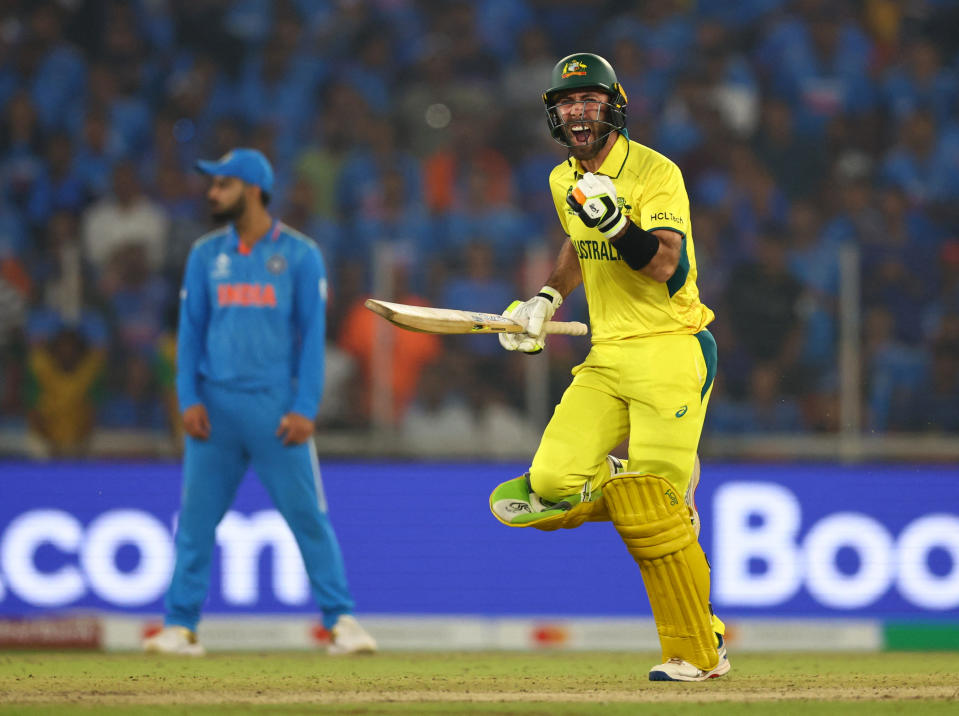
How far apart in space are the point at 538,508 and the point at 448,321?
0.76 meters

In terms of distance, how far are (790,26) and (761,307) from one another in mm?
4102

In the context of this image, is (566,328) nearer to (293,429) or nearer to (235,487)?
(293,429)

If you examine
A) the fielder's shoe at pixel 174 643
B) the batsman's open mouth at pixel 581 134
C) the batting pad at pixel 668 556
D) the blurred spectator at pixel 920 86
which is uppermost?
the blurred spectator at pixel 920 86

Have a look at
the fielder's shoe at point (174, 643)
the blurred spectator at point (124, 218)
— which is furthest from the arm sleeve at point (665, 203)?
the blurred spectator at point (124, 218)

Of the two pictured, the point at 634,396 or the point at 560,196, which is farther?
the point at 560,196

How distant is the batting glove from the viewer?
5.20 meters

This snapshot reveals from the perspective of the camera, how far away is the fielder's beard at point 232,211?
23.9 ft

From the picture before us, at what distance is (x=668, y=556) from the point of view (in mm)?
5539

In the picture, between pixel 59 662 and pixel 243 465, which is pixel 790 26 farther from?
pixel 59 662

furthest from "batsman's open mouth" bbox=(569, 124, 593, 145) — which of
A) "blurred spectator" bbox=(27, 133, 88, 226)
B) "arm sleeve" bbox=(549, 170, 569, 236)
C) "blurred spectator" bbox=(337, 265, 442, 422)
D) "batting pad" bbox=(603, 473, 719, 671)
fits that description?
"blurred spectator" bbox=(27, 133, 88, 226)

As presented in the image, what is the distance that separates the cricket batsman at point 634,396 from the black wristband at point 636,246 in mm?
109

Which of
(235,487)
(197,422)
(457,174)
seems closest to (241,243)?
(197,422)

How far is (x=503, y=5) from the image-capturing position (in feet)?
42.7

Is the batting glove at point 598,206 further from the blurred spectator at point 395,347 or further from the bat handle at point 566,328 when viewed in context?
the blurred spectator at point 395,347
